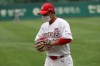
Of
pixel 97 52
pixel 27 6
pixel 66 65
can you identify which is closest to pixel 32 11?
pixel 27 6

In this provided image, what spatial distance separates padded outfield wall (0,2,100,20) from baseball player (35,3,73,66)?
3974 cm

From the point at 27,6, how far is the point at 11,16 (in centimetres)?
255

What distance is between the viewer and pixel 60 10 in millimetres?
48250

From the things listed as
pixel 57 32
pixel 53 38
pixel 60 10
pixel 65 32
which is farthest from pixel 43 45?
pixel 60 10

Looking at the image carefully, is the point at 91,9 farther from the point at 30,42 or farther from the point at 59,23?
the point at 59,23

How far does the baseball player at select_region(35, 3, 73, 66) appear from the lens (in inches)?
277

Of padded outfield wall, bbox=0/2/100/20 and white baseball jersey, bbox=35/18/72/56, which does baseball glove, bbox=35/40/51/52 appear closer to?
white baseball jersey, bbox=35/18/72/56

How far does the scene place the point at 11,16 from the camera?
47.3 meters

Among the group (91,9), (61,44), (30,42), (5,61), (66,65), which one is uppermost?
(61,44)

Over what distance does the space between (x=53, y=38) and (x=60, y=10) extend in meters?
41.2

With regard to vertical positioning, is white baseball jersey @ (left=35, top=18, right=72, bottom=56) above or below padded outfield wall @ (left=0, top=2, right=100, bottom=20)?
above

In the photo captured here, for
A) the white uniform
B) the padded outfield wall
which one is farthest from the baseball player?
the padded outfield wall

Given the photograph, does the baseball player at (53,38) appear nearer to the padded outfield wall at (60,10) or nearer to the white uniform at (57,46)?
the white uniform at (57,46)

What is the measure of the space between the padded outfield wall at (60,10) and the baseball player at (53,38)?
39.7 meters
